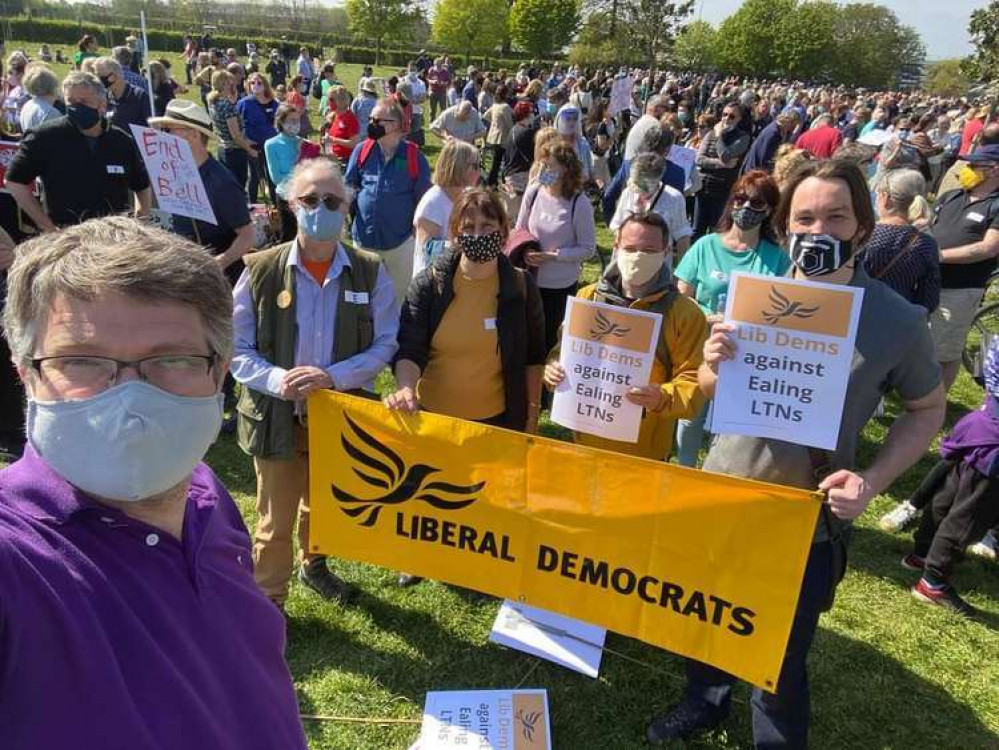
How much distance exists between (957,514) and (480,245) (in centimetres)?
321

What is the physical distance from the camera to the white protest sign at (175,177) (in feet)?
15.0

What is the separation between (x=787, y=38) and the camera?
263 ft

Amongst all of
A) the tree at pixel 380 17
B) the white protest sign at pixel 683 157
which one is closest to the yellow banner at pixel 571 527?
the white protest sign at pixel 683 157

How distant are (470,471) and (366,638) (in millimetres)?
1217

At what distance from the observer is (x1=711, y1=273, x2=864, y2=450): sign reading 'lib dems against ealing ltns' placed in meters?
2.24

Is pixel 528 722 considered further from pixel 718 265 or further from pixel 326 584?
pixel 718 265

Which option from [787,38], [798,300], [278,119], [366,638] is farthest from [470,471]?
[787,38]

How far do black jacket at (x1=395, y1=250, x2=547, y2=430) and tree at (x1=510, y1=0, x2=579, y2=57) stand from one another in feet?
223

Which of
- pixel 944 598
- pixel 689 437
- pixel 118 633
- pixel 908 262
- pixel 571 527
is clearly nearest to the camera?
pixel 118 633

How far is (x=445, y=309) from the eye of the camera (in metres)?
3.52

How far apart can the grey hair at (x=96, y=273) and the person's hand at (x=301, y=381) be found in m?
1.71

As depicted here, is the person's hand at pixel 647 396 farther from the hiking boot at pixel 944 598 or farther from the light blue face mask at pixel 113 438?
the hiking boot at pixel 944 598

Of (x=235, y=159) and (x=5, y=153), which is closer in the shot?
(x=5, y=153)

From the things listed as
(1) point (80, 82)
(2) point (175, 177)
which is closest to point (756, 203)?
(2) point (175, 177)
